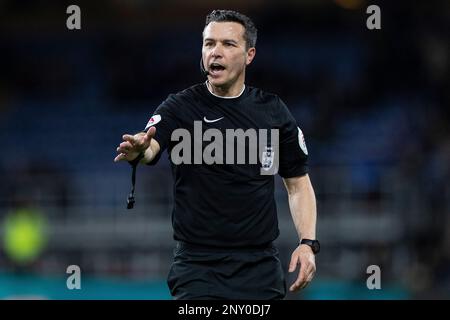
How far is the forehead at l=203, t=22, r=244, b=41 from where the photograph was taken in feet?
17.8

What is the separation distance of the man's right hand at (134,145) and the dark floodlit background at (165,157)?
622 cm

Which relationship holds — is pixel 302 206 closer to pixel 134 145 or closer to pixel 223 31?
pixel 223 31

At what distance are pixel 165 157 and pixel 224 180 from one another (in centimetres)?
A: 948

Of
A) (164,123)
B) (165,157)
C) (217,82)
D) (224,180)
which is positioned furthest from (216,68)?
(165,157)

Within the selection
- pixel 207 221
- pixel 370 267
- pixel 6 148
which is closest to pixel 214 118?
pixel 207 221

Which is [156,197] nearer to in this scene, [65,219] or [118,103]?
[65,219]

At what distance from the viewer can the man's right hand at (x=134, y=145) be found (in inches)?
190

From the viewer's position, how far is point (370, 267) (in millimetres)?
12445

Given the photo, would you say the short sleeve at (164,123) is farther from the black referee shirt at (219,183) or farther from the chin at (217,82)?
the chin at (217,82)

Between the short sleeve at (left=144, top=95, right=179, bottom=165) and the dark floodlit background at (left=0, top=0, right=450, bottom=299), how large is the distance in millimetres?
5798

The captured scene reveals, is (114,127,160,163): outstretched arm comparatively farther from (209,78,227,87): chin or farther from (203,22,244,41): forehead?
(203,22,244,41): forehead

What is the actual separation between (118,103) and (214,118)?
13.1 meters

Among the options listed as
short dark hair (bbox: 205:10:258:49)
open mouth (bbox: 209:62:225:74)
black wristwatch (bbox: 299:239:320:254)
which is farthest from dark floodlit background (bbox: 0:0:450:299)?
open mouth (bbox: 209:62:225:74)

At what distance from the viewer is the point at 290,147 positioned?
5.71 metres
